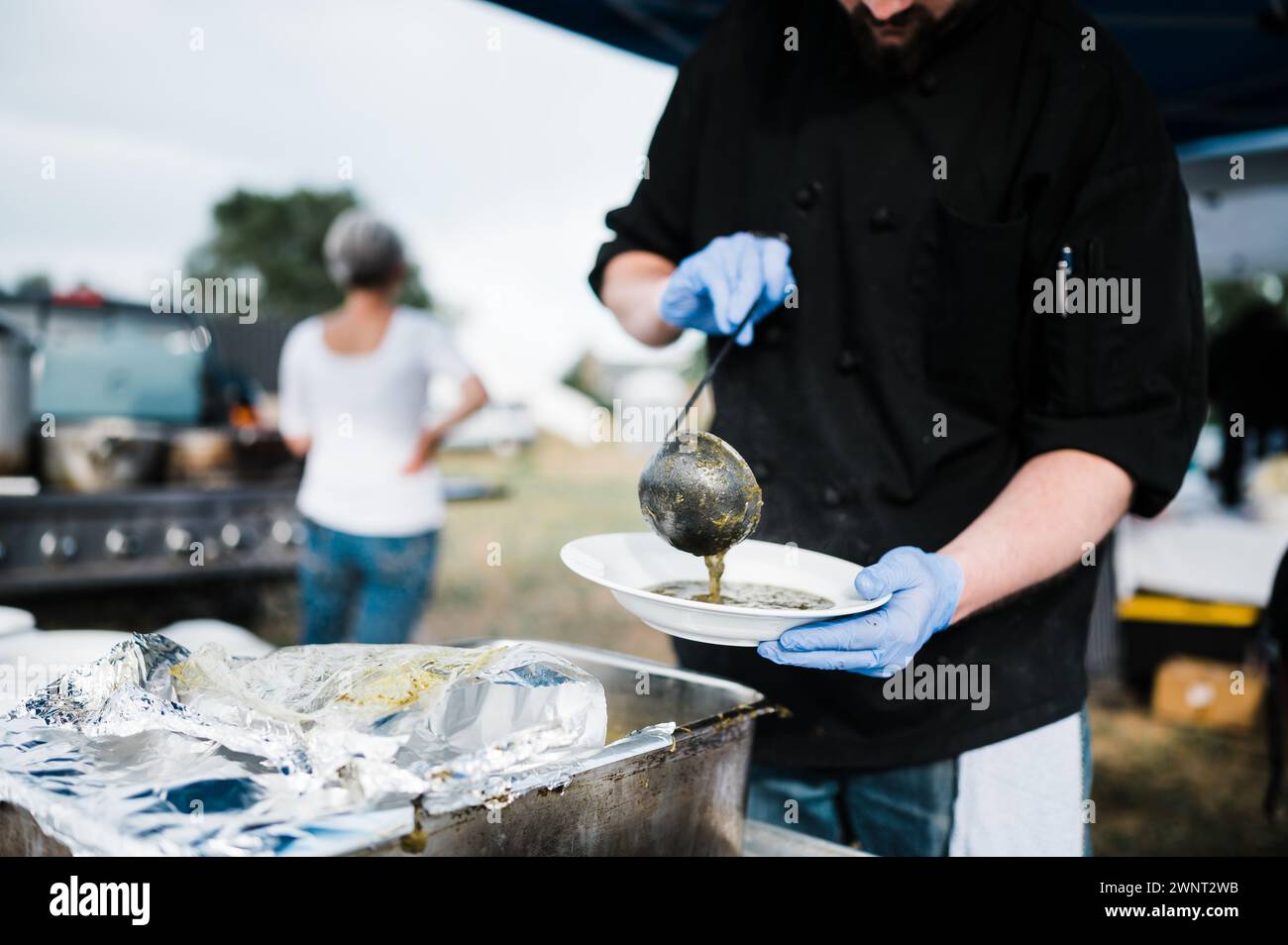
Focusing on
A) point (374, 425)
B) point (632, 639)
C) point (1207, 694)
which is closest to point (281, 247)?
→ point (632, 639)

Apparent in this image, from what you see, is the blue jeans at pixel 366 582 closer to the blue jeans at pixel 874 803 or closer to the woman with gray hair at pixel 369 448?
the woman with gray hair at pixel 369 448

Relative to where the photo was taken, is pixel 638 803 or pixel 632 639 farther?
pixel 632 639

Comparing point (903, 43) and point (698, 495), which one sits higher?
point (903, 43)

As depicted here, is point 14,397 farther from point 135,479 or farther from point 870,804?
point 870,804

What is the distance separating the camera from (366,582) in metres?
3.52

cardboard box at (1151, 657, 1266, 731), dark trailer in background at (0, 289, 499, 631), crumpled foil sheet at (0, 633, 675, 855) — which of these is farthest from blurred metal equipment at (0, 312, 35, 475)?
cardboard box at (1151, 657, 1266, 731)

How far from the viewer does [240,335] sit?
16.0 meters

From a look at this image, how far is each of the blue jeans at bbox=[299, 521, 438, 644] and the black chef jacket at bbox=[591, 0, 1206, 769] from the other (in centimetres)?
203

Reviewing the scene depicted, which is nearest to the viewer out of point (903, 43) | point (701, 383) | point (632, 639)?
point (701, 383)

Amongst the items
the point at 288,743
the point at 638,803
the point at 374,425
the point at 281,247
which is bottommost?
the point at 638,803

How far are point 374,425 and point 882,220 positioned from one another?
2.45 m
